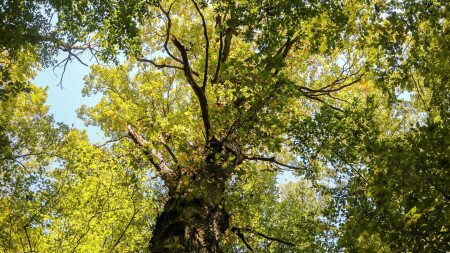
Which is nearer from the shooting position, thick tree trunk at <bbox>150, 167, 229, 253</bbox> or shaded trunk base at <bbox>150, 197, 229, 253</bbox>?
thick tree trunk at <bbox>150, 167, 229, 253</bbox>

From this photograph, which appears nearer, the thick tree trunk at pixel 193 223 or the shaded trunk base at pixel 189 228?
the thick tree trunk at pixel 193 223

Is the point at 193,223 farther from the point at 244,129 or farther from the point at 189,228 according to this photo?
the point at 244,129

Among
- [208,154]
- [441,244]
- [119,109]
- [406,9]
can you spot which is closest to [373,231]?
[441,244]

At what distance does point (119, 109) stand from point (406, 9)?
988cm

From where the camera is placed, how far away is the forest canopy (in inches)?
184

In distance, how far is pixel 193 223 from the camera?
5.82 m

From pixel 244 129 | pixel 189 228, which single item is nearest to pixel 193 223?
pixel 189 228

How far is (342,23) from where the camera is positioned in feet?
19.8

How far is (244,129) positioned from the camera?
5.12 meters

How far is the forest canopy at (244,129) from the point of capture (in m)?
4.68

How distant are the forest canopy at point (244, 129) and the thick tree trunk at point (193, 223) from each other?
0.03 meters

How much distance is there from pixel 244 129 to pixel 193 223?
1.85 meters

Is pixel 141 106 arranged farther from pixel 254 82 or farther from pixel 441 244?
pixel 441 244

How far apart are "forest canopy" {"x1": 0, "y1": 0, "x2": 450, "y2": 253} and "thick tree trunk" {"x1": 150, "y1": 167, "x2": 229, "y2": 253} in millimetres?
27
